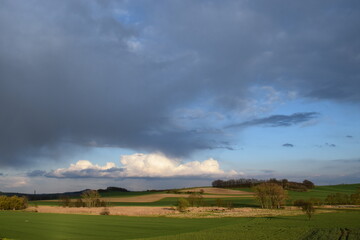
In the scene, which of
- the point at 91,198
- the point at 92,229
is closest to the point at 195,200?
the point at 91,198

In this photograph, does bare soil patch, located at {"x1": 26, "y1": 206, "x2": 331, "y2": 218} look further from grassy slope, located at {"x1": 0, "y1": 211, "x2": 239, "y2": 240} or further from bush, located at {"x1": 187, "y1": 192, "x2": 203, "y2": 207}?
bush, located at {"x1": 187, "y1": 192, "x2": 203, "y2": 207}

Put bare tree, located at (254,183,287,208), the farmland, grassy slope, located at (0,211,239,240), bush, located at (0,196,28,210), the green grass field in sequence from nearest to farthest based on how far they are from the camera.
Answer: the green grass field → the farmland → grassy slope, located at (0,211,239,240) → bare tree, located at (254,183,287,208) → bush, located at (0,196,28,210)

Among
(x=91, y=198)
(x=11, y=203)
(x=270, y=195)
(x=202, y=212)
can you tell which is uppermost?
(x=270, y=195)

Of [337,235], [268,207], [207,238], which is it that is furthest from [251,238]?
[268,207]

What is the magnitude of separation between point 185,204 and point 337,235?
6188cm

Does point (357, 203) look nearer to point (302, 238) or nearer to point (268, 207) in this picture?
point (268, 207)

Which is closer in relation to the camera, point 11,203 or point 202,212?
point 202,212

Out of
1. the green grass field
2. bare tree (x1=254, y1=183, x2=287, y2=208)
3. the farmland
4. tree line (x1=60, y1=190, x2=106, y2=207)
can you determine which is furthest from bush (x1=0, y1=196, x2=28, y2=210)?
bare tree (x1=254, y1=183, x2=287, y2=208)

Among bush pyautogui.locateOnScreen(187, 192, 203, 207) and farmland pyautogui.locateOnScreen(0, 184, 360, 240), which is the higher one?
farmland pyautogui.locateOnScreen(0, 184, 360, 240)

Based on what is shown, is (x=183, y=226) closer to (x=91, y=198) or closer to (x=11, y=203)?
(x=91, y=198)

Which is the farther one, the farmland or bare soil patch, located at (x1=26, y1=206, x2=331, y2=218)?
bare soil patch, located at (x1=26, y1=206, x2=331, y2=218)

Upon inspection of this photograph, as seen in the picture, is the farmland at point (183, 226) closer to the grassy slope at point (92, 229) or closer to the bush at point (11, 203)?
the grassy slope at point (92, 229)

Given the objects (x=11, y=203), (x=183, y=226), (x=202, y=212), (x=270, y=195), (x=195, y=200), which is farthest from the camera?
(x=195, y=200)

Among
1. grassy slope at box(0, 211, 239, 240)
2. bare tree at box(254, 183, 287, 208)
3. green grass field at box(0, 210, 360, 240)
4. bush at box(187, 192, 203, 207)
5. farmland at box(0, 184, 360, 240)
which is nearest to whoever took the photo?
green grass field at box(0, 210, 360, 240)
